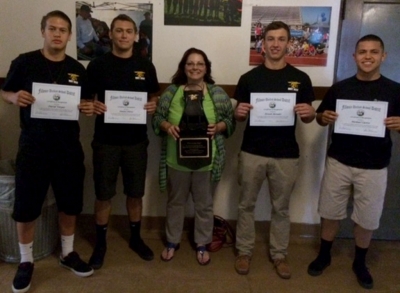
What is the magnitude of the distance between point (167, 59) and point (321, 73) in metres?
1.08

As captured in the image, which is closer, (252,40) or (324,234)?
(324,234)

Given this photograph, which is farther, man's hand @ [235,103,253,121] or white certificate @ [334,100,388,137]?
man's hand @ [235,103,253,121]

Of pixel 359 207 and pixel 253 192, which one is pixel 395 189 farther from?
pixel 253 192

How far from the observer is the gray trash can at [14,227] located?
231 cm

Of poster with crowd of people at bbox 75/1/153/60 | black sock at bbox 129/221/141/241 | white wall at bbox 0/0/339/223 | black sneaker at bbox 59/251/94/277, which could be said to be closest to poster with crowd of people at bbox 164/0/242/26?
white wall at bbox 0/0/339/223

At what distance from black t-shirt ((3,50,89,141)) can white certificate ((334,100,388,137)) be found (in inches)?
59.2

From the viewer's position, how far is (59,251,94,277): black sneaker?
7.50 ft

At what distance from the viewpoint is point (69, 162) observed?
2111 millimetres

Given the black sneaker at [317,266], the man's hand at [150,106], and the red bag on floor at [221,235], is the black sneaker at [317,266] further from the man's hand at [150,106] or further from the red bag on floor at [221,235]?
the man's hand at [150,106]

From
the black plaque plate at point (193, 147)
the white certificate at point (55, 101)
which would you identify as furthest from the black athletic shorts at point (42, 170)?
the black plaque plate at point (193, 147)

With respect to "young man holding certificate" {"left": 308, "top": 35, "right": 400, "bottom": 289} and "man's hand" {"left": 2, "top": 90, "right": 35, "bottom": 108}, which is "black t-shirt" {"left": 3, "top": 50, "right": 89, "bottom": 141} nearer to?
"man's hand" {"left": 2, "top": 90, "right": 35, "bottom": 108}

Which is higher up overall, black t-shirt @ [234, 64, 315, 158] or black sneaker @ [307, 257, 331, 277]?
black t-shirt @ [234, 64, 315, 158]

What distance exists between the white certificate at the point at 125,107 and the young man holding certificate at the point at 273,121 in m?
0.58

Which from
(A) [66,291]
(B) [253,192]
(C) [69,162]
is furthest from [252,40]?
(A) [66,291]
